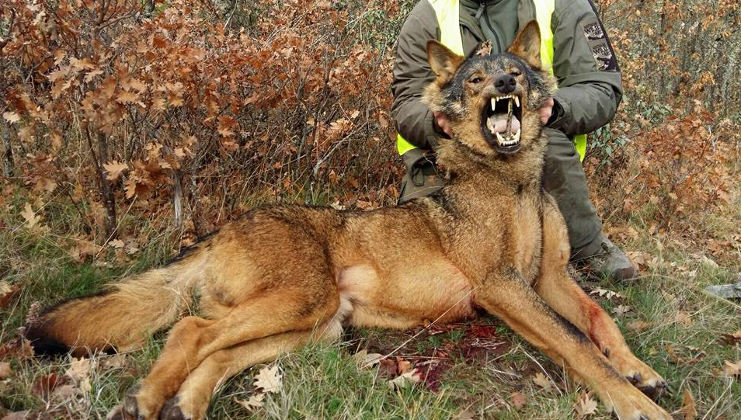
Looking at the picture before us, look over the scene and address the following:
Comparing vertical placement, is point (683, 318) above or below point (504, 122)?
below

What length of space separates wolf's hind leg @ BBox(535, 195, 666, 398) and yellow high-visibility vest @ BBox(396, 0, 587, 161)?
4.95 feet

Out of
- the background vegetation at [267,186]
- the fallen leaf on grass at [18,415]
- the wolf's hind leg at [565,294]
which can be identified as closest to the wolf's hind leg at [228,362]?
the background vegetation at [267,186]

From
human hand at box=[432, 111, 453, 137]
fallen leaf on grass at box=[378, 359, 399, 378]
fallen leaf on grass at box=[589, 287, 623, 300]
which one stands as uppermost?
human hand at box=[432, 111, 453, 137]

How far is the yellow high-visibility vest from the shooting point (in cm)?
531

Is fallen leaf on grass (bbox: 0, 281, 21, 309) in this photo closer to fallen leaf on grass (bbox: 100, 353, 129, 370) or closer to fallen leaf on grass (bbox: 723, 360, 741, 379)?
fallen leaf on grass (bbox: 100, 353, 129, 370)

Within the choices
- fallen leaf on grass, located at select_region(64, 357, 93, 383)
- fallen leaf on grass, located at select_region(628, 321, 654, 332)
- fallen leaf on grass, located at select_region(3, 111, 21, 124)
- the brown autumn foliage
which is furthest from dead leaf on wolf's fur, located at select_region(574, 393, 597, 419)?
fallen leaf on grass, located at select_region(3, 111, 21, 124)

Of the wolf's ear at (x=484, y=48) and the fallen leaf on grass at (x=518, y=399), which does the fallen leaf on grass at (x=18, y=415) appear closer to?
the fallen leaf on grass at (x=518, y=399)

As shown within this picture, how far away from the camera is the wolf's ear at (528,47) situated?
4.56 metres

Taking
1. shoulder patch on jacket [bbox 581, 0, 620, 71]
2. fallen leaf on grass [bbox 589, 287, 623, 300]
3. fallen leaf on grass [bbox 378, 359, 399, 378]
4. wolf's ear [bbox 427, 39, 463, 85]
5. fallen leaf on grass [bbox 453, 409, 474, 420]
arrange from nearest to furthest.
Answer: fallen leaf on grass [bbox 453, 409, 474, 420] → fallen leaf on grass [bbox 378, 359, 399, 378] → wolf's ear [bbox 427, 39, 463, 85] → fallen leaf on grass [bbox 589, 287, 623, 300] → shoulder patch on jacket [bbox 581, 0, 620, 71]

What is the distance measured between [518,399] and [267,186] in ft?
11.9

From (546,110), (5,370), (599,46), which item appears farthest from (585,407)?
(599,46)

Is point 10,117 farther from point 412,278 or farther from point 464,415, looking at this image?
point 464,415

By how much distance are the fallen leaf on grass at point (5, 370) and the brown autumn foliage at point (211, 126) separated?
1576 mm

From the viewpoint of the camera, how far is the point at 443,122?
455 centimetres
